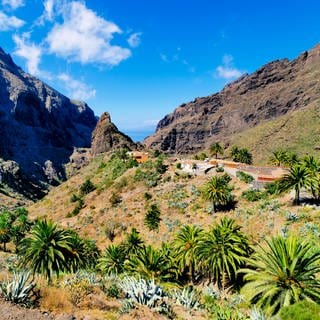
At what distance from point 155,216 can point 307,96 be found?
534 feet

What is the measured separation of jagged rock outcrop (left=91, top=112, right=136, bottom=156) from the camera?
412 ft

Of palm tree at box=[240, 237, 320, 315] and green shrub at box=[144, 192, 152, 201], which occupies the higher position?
green shrub at box=[144, 192, 152, 201]

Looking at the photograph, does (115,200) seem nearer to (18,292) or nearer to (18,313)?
(18,292)

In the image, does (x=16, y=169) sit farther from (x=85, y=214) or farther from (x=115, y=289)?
(x=115, y=289)

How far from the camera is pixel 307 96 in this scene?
19088 centimetres

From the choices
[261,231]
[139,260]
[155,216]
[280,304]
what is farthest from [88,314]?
[155,216]

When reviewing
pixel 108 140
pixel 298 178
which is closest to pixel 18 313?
pixel 298 178

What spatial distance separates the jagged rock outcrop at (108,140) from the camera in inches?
4943

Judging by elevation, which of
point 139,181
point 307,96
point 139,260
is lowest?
point 139,260

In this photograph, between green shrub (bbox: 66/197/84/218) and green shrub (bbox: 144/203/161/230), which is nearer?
green shrub (bbox: 144/203/161/230)

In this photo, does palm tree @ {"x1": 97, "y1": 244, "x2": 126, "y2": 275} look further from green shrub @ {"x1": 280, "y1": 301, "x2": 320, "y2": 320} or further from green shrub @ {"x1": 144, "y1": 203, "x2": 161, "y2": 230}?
green shrub @ {"x1": 280, "y1": 301, "x2": 320, "y2": 320}

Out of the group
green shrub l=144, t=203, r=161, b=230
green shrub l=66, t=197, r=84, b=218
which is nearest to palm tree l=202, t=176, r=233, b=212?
green shrub l=144, t=203, r=161, b=230

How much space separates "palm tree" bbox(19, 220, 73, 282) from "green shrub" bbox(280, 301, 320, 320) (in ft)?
56.2

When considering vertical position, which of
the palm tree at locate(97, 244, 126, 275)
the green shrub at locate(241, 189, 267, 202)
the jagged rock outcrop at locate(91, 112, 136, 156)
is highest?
the jagged rock outcrop at locate(91, 112, 136, 156)
